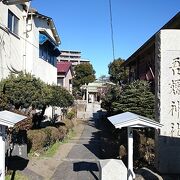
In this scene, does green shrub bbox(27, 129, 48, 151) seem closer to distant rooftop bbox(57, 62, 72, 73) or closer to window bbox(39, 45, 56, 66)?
window bbox(39, 45, 56, 66)

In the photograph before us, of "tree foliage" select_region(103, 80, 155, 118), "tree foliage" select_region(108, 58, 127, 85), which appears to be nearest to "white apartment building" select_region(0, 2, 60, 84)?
"tree foliage" select_region(103, 80, 155, 118)

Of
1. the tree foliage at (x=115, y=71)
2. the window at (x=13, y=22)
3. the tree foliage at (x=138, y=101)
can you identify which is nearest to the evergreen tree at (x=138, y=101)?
the tree foliage at (x=138, y=101)

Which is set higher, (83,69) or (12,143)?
(83,69)

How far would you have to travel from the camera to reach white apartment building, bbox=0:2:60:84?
17188 millimetres

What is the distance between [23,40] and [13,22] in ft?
6.06

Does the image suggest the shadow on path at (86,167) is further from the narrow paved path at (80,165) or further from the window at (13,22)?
the window at (13,22)

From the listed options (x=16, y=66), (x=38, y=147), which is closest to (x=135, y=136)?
(x=38, y=147)

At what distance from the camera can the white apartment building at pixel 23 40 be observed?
17188mm

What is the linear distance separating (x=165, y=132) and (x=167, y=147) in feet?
1.52

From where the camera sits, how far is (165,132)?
414 inches

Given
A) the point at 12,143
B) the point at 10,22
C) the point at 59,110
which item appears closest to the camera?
the point at 12,143

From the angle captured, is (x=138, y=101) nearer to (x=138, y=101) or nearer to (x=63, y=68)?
(x=138, y=101)

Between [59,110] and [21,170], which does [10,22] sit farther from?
[59,110]

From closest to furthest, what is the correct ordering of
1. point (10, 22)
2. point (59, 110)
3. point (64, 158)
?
point (64, 158), point (10, 22), point (59, 110)
